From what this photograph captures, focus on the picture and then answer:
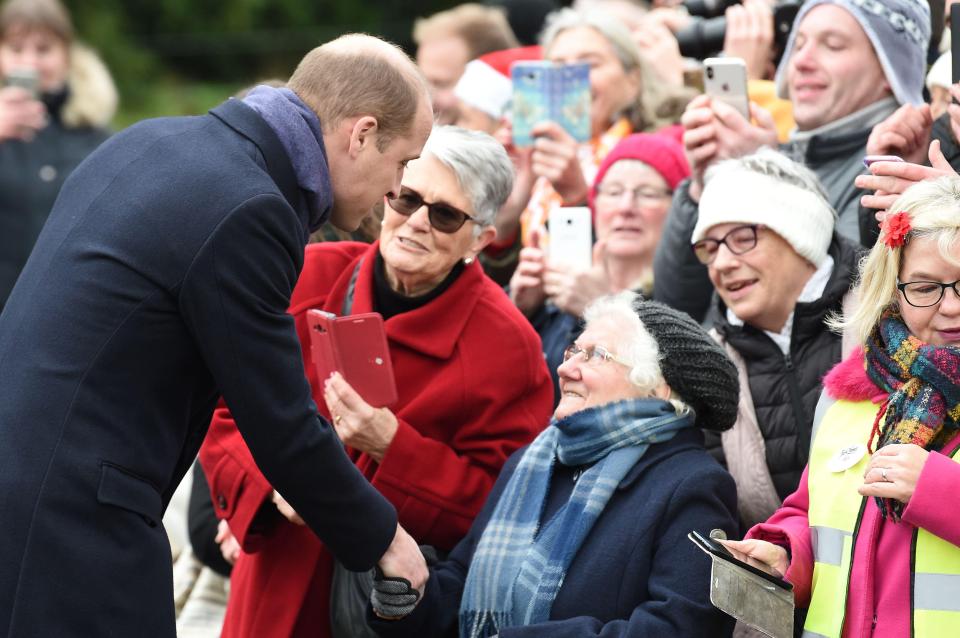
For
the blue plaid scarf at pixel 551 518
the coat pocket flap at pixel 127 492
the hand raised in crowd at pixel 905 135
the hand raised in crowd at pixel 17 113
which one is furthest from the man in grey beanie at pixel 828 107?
the hand raised in crowd at pixel 17 113

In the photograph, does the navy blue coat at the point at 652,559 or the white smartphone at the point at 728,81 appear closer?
the navy blue coat at the point at 652,559

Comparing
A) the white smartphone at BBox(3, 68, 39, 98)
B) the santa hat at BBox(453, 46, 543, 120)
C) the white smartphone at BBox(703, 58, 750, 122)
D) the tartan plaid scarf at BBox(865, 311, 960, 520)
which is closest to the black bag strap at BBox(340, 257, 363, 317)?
the white smartphone at BBox(703, 58, 750, 122)

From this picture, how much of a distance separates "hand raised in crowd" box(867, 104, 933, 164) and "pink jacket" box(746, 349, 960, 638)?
82 cm

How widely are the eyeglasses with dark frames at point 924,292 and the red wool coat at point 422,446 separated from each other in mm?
1214

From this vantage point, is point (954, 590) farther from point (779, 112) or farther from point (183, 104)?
point (183, 104)

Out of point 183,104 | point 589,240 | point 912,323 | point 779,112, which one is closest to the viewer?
point 912,323

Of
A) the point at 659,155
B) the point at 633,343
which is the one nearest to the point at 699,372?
the point at 633,343

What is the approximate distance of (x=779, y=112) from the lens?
5.28 metres

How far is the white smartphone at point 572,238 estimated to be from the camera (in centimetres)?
459

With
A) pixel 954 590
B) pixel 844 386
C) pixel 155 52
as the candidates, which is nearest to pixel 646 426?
pixel 844 386

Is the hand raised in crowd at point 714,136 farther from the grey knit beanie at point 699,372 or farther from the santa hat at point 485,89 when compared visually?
the santa hat at point 485,89

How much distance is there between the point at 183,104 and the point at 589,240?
41.6 feet

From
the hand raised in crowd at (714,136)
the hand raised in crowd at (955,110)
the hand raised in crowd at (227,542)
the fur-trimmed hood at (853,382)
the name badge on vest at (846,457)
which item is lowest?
the hand raised in crowd at (227,542)

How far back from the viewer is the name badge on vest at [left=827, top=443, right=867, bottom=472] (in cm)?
304
